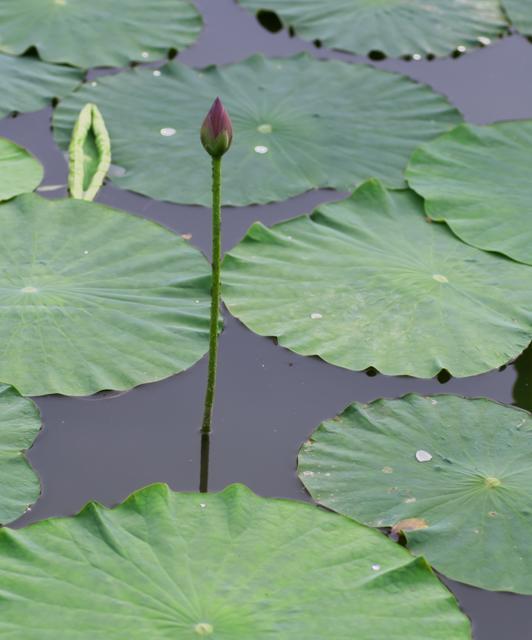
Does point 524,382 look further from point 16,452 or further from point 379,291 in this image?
point 16,452

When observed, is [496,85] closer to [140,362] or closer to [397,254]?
[397,254]

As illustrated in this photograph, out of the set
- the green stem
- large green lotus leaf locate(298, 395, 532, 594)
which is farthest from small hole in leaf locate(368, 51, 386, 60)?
large green lotus leaf locate(298, 395, 532, 594)

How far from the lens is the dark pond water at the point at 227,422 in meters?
2.82

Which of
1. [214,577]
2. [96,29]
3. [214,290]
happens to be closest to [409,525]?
[214,577]

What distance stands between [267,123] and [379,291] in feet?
3.50

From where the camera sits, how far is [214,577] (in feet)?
7.80

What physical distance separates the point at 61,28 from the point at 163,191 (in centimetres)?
112

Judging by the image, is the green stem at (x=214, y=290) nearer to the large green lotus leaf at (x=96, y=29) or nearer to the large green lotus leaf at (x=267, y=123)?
the large green lotus leaf at (x=267, y=123)

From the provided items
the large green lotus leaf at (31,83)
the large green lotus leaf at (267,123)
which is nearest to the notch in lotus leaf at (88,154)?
the large green lotus leaf at (267,123)

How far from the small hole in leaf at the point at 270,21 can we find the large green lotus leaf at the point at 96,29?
11.5 inches

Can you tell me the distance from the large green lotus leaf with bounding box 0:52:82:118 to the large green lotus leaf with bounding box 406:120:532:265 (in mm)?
1396

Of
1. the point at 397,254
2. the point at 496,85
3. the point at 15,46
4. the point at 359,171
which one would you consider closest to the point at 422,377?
the point at 397,254

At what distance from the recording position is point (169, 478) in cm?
290

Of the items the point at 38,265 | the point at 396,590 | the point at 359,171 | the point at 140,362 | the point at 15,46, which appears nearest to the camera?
the point at 396,590
